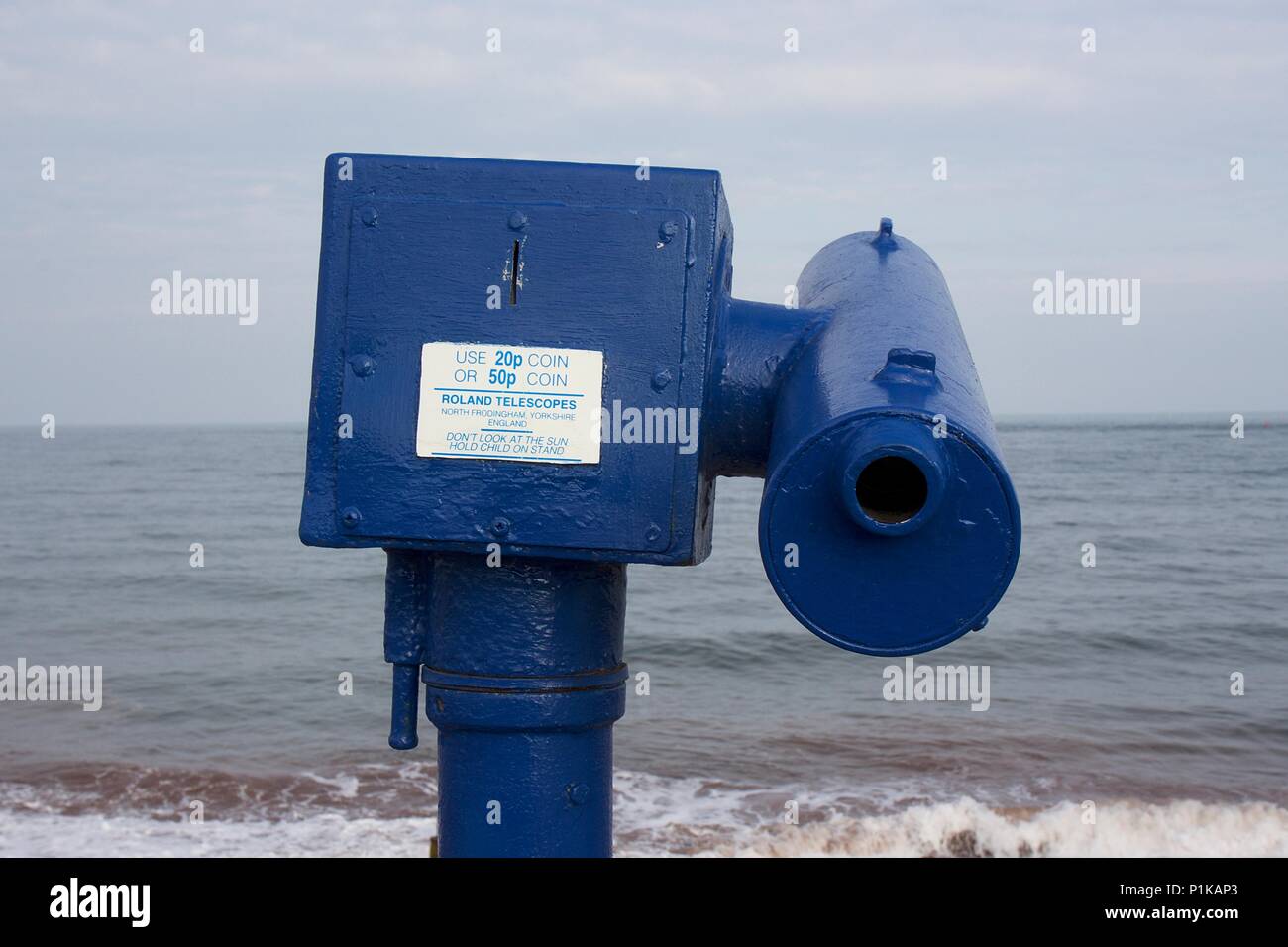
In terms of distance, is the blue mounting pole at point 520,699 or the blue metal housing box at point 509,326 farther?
the blue mounting pole at point 520,699

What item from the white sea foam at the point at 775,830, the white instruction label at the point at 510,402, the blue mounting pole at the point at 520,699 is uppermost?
the white instruction label at the point at 510,402

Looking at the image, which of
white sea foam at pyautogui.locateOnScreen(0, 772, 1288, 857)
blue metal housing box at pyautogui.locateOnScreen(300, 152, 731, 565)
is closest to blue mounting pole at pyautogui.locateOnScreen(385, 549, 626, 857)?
blue metal housing box at pyautogui.locateOnScreen(300, 152, 731, 565)

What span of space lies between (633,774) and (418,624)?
691cm

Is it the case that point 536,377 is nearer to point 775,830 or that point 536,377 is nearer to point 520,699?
point 520,699

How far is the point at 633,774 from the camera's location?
8.98 m

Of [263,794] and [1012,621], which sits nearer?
[263,794]

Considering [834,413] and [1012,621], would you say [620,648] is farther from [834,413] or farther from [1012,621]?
[1012,621]

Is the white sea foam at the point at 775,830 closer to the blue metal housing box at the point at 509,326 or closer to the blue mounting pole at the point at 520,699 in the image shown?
the blue mounting pole at the point at 520,699

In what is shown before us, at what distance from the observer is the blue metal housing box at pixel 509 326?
205 cm

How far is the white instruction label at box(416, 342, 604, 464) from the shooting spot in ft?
6.70

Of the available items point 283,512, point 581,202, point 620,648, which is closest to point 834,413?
point 581,202

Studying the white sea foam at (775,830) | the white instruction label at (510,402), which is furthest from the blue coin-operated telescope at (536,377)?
the white sea foam at (775,830)

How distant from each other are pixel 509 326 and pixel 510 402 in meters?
0.12

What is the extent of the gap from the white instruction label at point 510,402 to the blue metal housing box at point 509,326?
0.02 metres
